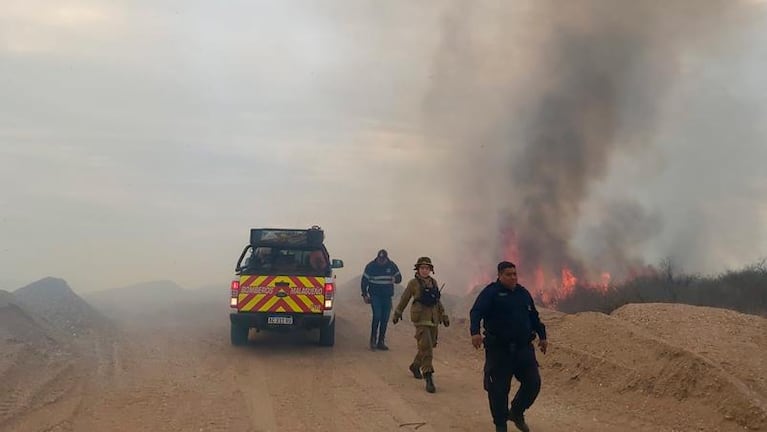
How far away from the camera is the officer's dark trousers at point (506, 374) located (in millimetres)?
6391

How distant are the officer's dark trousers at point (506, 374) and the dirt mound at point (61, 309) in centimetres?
1126

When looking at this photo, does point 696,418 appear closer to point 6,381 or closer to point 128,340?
point 6,381

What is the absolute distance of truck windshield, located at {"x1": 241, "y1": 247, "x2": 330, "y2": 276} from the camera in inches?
507

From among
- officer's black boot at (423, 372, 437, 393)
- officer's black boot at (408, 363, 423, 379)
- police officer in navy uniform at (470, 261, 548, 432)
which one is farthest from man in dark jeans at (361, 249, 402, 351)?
police officer in navy uniform at (470, 261, 548, 432)

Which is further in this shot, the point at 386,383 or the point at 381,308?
the point at 381,308

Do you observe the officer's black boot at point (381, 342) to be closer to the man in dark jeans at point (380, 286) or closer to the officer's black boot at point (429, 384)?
the man in dark jeans at point (380, 286)

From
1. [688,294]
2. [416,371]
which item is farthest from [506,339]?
[688,294]

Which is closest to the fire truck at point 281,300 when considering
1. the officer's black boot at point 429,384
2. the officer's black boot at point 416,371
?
the officer's black boot at point 416,371

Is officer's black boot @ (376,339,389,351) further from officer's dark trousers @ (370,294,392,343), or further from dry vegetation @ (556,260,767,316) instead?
dry vegetation @ (556,260,767,316)

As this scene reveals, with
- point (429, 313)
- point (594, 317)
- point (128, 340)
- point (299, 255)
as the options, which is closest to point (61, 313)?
point (128, 340)

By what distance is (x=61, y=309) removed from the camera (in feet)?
63.7

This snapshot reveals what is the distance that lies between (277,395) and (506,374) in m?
3.43

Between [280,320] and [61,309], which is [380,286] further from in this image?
[61,309]

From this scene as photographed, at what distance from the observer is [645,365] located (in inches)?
344
